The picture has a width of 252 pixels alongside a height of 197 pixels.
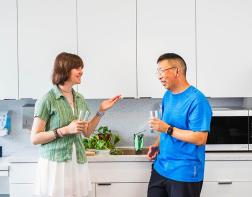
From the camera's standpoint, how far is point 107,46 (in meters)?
3.08

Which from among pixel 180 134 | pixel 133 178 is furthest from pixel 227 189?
pixel 180 134

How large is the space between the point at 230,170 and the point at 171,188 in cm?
82

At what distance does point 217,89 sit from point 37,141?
5.19 feet

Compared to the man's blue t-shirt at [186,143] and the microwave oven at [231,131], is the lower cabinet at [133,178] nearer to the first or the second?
the microwave oven at [231,131]

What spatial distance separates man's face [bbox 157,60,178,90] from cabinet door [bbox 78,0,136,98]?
2.73ft

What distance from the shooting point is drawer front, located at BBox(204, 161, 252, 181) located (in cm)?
284

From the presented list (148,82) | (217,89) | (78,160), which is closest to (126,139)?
(148,82)

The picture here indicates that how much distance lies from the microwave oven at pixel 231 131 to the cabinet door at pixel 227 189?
28 cm

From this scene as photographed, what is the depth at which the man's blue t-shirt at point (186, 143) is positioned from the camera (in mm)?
2141

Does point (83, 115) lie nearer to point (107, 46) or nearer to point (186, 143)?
point (186, 143)

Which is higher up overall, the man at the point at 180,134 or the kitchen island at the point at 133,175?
the man at the point at 180,134

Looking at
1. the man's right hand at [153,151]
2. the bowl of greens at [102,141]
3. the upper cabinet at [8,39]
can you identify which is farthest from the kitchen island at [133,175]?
the upper cabinet at [8,39]

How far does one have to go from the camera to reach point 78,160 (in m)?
2.27

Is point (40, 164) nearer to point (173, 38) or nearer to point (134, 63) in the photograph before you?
point (134, 63)
